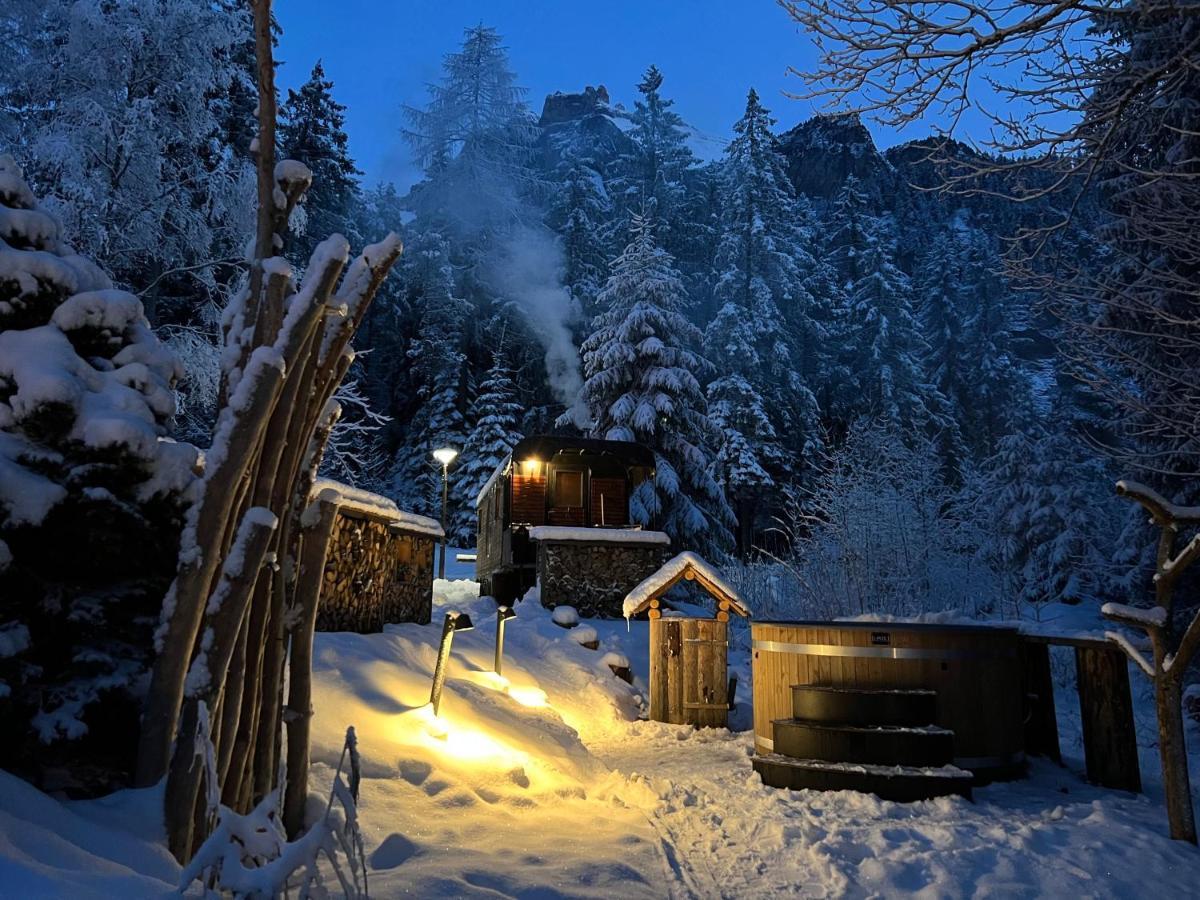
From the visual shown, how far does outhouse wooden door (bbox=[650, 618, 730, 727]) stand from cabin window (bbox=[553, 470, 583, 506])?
471 inches

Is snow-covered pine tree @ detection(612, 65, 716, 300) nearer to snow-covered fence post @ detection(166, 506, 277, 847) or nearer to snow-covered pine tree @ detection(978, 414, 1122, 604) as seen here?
snow-covered pine tree @ detection(978, 414, 1122, 604)

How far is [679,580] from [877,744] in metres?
5.34

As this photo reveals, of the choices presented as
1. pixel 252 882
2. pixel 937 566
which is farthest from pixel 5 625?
pixel 937 566

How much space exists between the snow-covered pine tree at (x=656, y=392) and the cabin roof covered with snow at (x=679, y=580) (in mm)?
12738

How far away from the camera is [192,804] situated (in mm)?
2855

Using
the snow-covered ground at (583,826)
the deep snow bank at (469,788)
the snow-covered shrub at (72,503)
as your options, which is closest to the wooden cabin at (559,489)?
the deep snow bank at (469,788)

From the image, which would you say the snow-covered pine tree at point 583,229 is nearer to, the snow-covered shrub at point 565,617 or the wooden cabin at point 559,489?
the wooden cabin at point 559,489

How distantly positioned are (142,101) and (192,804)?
49.6 ft

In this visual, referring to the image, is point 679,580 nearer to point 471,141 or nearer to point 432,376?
point 432,376

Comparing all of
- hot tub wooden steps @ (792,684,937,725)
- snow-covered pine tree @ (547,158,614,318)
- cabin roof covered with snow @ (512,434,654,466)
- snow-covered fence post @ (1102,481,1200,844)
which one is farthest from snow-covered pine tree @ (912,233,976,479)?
snow-covered fence post @ (1102,481,1200,844)

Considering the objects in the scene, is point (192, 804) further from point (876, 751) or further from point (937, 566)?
point (937, 566)

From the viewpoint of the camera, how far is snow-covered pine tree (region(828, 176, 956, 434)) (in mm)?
40906

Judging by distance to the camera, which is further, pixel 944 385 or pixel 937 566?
pixel 944 385

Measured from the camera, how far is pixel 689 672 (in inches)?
483
